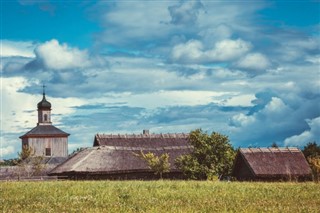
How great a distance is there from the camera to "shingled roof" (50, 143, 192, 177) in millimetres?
50438

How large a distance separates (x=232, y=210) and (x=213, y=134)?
33.2 metres

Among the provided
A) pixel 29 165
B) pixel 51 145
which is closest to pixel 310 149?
pixel 29 165

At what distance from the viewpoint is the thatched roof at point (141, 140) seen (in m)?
60.5

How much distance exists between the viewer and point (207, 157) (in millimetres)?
48469

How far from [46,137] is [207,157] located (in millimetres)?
47841

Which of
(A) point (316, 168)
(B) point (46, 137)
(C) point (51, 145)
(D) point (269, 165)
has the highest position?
(B) point (46, 137)

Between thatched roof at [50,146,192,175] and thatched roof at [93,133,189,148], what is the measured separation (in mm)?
5103

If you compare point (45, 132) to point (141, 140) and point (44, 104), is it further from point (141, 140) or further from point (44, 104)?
point (141, 140)

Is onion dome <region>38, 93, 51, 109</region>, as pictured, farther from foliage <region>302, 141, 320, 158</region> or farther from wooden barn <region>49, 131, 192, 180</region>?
foliage <region>302, 141, 320, 158</region>

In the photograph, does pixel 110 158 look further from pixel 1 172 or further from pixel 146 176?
pixel 1 172

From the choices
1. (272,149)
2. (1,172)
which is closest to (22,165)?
(1,172)

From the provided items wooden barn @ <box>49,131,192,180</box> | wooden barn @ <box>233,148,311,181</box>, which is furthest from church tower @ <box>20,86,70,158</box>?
wooden barn @ <box>233,148,311,181</box>

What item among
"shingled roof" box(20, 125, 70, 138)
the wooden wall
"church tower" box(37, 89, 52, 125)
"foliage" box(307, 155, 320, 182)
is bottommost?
"foliage" box(307, 155, 320, 182)

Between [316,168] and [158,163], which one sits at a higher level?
[158,163]
